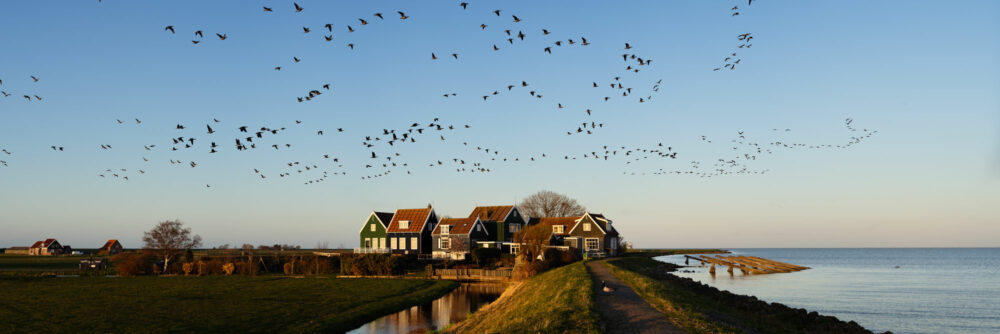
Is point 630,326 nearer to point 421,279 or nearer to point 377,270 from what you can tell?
point 421,279

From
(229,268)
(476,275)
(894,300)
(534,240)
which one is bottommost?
(894,300)

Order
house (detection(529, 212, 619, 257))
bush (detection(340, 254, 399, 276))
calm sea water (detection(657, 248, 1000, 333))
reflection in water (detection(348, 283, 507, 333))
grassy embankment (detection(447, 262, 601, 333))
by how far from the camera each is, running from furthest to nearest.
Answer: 1. house (detection(529, 212, 619, 257))
2. bush (detection(340, 254, 399, 276))
3. calm sea water (detection(657, 248, 1000, 333))
4. reflection in water (detection(348, 283, 507, 333))
5. grassy embankment (detection(447, 262, 601, 333))

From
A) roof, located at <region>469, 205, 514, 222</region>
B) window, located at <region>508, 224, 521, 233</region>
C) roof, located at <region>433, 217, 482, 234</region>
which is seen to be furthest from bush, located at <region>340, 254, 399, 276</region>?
window, located at <region>508, 224, 521, 233</region>

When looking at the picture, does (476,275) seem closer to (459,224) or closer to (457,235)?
(457,235)

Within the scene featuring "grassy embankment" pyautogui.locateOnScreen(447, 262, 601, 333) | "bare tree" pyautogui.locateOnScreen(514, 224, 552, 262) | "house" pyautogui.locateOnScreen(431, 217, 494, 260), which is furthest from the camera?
"house" pyautogui.locateOnScreen(431, 217, 494, 260)

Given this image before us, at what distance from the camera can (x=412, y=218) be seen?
281 ft

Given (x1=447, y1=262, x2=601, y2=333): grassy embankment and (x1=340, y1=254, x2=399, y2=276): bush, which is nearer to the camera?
(x1=447, y1=262, x2=601, y2=333): grassy embankment

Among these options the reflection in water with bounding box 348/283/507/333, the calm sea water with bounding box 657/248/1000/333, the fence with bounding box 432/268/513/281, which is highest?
the fence with bounding box 432/268/513/281

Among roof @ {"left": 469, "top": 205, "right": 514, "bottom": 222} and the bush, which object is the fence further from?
roof @ {"left": 469, "top": 205, "right": 514, "bottom": 222}

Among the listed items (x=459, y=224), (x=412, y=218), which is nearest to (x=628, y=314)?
(x=459, y=224)

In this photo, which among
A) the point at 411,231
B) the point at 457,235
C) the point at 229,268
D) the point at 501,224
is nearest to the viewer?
the point at 229,268

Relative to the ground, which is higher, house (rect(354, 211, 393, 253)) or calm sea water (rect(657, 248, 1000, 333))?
house (rect(354, 211, 393, 253))

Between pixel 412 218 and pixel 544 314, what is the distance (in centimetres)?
6212

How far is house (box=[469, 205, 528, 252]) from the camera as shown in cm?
8344
